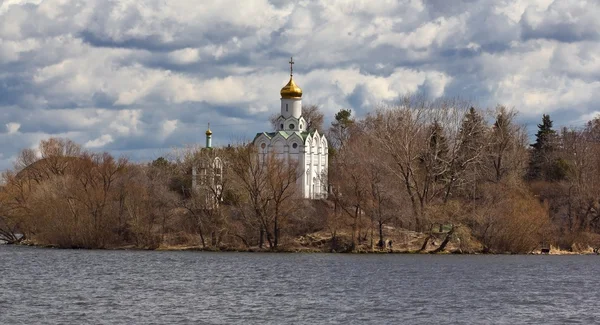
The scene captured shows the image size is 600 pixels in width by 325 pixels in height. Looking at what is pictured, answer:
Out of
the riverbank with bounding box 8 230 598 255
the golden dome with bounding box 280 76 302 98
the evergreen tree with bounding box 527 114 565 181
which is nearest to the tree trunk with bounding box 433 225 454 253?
the riverbank with bounding box 8 230 598 255

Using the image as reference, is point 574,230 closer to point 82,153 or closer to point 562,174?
point 562,174

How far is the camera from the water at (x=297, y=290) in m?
35.0

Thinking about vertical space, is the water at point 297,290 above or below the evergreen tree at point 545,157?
below

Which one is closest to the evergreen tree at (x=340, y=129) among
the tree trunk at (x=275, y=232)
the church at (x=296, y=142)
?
the church at (x=296, y=142)

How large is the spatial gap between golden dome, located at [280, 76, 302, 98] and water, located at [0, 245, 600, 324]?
3524cm

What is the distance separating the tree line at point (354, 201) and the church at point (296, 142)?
474 inches

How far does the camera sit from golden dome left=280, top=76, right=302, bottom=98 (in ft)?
329

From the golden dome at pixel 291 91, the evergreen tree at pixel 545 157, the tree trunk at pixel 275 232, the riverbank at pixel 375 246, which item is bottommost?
the riverbank at pixel 375 246

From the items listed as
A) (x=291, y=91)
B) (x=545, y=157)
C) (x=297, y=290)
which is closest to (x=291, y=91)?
(x=291, y=91)

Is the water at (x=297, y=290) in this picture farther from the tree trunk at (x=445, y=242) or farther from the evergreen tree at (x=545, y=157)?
the evergreen tree at (x=545, y=157)

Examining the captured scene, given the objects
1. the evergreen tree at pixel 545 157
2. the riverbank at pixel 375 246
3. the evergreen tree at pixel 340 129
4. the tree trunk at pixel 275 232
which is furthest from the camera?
the evergreen tree at pixel 340 129

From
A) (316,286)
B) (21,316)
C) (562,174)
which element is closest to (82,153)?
(562,174)

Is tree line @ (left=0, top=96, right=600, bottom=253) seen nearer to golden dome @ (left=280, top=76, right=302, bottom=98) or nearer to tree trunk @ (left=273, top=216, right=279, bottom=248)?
tree trunk @ (left=273, top=216, right=279, bottom=248)

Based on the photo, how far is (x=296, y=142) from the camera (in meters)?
98.9
